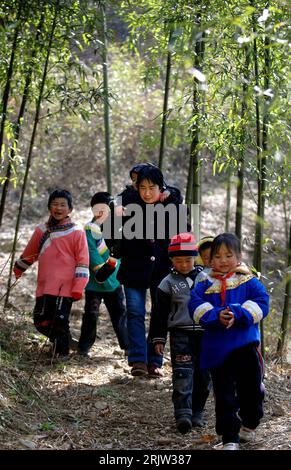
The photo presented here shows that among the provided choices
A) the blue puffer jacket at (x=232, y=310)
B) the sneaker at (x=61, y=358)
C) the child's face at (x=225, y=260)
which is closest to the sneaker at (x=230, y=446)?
the blue puffer jacket at (x=232, y=310)

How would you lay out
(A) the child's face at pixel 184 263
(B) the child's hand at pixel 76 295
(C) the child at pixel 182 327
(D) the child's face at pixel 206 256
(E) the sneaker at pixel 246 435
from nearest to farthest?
(E) the sneaker at pixel 246 435 < (C) the child at pixel 182 327 < (A) the child's face at pixel 184 263 < (D) the child's face at pixel 206 256 < (B) the child's hand at pixel 76 295

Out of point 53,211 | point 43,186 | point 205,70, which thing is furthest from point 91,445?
point 43,186

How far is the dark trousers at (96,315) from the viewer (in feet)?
21.0

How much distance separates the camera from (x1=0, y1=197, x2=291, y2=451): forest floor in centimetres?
419

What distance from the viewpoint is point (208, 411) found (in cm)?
496

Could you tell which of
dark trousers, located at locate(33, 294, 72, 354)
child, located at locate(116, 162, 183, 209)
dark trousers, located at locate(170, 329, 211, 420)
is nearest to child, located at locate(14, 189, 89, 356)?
dark trousers, located at locate(33, 294, 72, 354)

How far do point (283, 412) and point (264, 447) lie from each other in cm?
90

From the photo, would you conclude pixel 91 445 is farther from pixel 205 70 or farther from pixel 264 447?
pixel 205 70

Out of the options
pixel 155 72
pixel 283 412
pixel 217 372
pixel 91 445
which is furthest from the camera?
pixel 155 72

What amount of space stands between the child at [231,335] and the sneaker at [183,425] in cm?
45

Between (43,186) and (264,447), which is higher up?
(43,186)

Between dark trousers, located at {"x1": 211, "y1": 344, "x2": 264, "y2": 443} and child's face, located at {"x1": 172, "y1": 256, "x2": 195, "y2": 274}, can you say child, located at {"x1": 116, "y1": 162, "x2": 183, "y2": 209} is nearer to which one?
child's face, located at {"x1": 172, "y1": 256, "x2": 195, "y2": 274}

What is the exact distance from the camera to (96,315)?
21.1ft

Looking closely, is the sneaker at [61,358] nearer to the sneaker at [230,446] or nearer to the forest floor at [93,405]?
the forest floor at [93,405]
